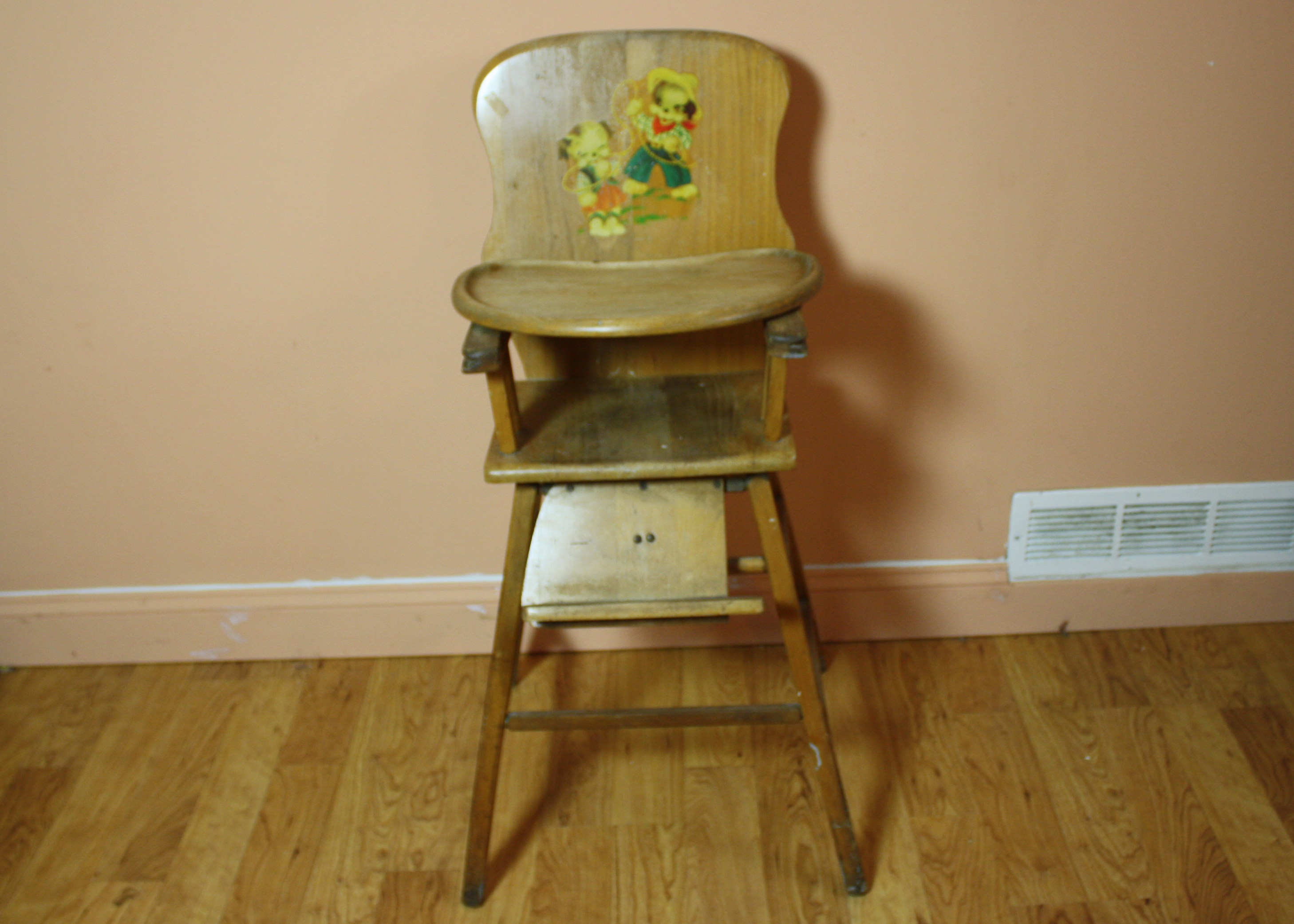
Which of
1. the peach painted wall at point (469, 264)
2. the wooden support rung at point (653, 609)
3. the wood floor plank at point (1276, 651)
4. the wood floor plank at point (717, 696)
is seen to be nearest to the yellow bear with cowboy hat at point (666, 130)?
the peach painted wall at point (469, 264)

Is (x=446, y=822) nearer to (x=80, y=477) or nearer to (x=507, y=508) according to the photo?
(x=507, y=508)

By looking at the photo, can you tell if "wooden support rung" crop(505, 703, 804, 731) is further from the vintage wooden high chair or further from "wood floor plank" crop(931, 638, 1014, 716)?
"wood floor plank" crop(931, 638, 1014, 716)

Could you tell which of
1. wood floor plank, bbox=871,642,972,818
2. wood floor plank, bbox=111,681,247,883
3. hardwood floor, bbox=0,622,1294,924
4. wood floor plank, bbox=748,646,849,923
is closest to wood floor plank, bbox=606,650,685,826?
hardwood floor, bbox=0,622,1294,924

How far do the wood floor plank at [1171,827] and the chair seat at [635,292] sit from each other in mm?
944

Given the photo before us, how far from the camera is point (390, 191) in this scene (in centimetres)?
153

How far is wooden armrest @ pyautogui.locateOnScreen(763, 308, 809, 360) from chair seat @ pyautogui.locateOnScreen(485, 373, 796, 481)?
0.14 metres

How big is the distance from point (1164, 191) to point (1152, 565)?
0.65 metres

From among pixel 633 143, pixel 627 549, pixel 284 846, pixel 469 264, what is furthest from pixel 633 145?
pixel 284 846

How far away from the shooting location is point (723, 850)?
152 cm

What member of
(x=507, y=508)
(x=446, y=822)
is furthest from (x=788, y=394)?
(x=446, y=822)

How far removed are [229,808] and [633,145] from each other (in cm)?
116

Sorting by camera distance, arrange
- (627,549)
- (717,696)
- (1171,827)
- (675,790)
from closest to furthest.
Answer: (627,549) → (1171,827) → (675,790) → (717,696)

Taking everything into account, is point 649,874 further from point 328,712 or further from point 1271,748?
point 1271,748

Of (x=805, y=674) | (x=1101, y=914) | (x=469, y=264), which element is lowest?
(x=1101, y=914)
